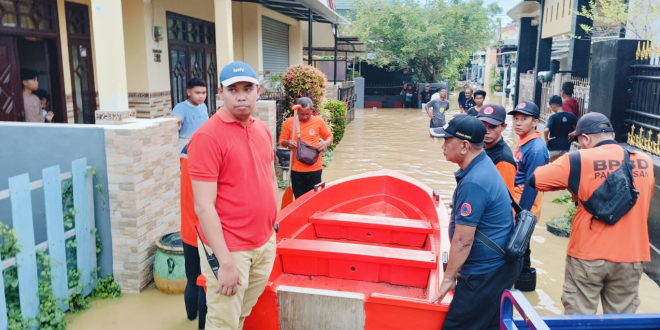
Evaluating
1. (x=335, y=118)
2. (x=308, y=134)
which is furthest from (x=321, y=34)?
(x=308, y=134)

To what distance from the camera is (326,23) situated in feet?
49.2

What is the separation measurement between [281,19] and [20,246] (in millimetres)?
11147

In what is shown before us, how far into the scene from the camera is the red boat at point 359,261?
10.1ft

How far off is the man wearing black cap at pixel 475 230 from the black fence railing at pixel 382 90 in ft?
75.8

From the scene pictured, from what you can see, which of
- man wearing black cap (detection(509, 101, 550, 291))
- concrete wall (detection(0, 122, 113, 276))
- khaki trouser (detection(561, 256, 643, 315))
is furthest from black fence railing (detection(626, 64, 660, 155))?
concrete wall (detection(0, 122, 113, 276))

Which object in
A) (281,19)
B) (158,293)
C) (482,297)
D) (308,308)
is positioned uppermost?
(281,19)

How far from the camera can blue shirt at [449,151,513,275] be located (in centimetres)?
252

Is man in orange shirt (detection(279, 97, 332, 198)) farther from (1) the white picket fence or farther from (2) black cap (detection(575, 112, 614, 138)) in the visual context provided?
(2) black cap (detection(575, 112, 614, 138))

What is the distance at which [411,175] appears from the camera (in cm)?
954

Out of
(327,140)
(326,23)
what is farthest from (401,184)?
(326,23)

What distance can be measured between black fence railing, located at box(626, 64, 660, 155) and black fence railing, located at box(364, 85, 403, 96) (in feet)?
65.4

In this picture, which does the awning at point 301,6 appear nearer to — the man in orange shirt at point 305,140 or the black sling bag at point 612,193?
the man in orange shirt at point 305,140

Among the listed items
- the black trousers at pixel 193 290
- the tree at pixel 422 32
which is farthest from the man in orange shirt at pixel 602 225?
the tree at pixel 422 32

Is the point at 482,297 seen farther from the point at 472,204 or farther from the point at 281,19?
the point at 281,19
